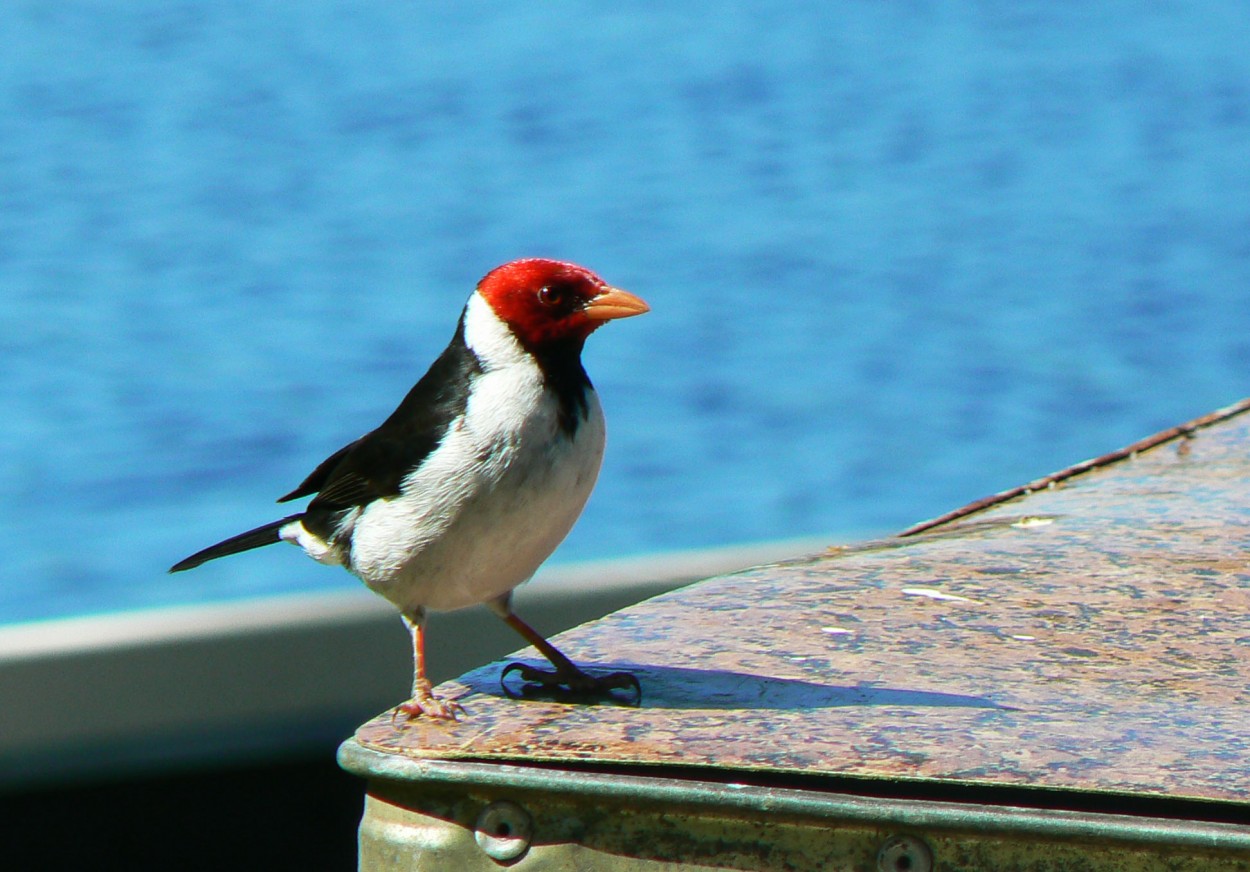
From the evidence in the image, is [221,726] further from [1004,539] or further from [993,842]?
[993,842]

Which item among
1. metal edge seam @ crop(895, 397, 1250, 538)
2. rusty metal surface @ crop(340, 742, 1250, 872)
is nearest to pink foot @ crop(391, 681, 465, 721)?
rusty metal surface @ crop(340, 742, 1250, 872)

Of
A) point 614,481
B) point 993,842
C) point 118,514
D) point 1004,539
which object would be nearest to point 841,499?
point 614,481

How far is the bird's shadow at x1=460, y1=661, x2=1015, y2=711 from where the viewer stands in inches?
72.5

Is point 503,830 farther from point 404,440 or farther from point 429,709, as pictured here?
point 404,440

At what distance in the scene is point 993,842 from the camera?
1508 mm

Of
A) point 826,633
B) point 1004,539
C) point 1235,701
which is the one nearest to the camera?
point 1235,701

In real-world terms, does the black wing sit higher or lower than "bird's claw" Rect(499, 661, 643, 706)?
higher

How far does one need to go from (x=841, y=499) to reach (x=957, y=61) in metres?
4.11

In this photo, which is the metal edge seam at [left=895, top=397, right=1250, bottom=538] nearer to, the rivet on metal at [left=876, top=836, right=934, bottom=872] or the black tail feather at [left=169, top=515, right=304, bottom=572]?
the black tail feather at [left=169, top=515, right=304, bottom=572]

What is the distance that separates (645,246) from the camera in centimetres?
805

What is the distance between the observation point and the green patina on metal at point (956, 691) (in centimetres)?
154

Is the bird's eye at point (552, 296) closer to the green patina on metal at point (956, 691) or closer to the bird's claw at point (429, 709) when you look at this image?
the green patina on metal at point (956, 691)

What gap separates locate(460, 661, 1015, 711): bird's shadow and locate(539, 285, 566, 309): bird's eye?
53cm

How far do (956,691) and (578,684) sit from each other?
43 cm
